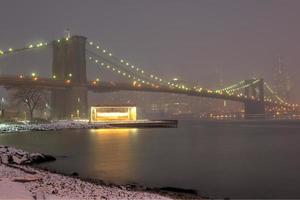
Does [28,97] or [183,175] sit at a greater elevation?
[28,97]

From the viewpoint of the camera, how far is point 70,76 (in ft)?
297

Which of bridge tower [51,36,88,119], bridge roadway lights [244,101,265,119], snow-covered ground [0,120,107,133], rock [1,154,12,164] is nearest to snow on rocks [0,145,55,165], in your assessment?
rock [1,154,12,164]

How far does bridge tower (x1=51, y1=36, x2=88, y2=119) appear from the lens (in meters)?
86.4

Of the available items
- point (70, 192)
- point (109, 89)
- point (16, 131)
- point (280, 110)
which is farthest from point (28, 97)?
point (280, 110)

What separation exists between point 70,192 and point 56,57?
3469 inches

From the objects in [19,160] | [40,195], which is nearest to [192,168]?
[19,160]

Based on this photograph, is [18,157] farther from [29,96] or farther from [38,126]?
[29,96]

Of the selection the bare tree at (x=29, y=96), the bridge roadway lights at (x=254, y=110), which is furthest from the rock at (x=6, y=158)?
the bridge roadway lights at (x=254, y=110)

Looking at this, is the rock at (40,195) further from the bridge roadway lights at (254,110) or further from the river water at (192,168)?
the bridge roadway lights at (254,110)

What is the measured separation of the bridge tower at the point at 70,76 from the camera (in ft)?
283

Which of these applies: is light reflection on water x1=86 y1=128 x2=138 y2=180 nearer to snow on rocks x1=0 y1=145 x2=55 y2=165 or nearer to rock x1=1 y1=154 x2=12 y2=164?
snow on rocks x1=0 y1=145 x2=55 y2=165

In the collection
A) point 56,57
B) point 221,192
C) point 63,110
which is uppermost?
point 56,57

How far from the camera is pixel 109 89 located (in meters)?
88.2

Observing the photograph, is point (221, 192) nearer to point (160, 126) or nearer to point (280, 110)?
point (160, 126)
